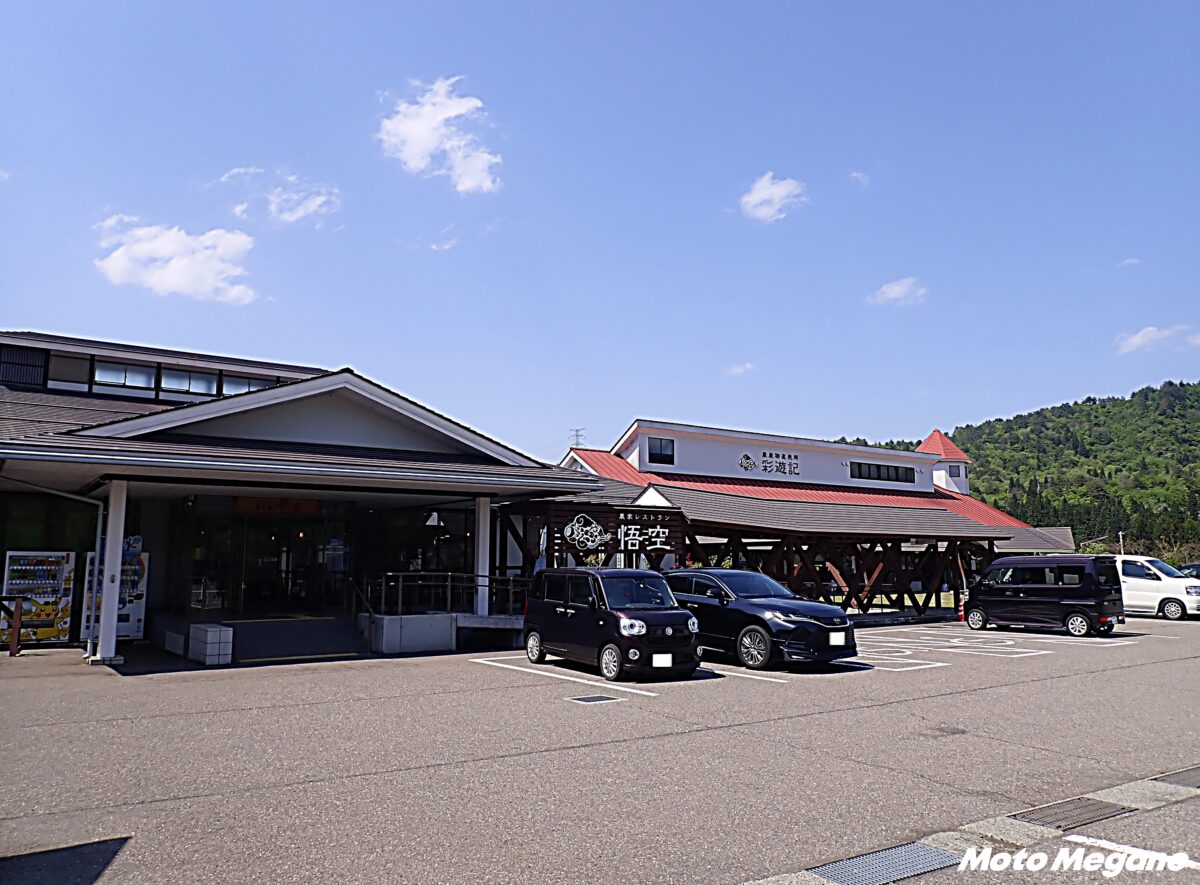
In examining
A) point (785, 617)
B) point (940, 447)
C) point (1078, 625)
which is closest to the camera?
point (785, 617)

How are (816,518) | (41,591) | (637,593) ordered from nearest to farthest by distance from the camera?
(637,593) → (41,591) → (816,518)

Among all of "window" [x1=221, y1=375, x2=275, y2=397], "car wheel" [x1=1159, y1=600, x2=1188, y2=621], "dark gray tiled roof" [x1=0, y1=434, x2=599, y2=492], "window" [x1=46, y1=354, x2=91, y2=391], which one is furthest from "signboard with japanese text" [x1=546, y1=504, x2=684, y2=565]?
"car wheel" [x1=1159, y1=600, x2=1188, y2=621]

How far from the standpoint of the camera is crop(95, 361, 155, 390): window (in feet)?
65.3

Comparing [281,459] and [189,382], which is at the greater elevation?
[189,382]

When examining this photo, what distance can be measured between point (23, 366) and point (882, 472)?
114 feet

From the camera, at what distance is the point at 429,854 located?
518 centimetres

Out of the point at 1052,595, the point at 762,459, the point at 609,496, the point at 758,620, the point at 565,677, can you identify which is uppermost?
the point at 762,459

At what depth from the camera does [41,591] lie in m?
16.6

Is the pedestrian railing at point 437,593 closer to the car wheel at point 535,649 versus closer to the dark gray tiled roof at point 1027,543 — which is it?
the car wheel at point 535,649

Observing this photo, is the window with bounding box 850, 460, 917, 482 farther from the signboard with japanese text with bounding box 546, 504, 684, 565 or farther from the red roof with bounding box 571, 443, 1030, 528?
the signboard with japanese text with bounding box 546, 504, 684, 565

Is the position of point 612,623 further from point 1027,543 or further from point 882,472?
point 882,472

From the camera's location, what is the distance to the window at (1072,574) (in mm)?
19797

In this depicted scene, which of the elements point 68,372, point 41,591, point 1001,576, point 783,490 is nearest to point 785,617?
point 1001,576

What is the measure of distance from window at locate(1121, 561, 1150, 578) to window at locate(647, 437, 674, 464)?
614 inches
